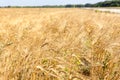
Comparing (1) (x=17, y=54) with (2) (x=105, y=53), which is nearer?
(1) (x=17, y=54)

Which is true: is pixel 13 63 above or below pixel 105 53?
above

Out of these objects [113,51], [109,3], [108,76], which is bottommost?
[109,3]

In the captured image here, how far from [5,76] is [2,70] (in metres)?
0.08

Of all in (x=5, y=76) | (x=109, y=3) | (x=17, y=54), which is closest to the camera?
(x=5, y=76)

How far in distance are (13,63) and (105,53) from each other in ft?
2.70

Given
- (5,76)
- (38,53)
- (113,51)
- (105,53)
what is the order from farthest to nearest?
(105,53)
(113,51)
(38,53)
(5,76)

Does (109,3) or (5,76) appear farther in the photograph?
(109,3)

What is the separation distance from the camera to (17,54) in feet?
5.89

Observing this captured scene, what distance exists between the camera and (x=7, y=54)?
178 centimetres

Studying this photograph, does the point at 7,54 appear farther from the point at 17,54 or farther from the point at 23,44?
the point at 23,44

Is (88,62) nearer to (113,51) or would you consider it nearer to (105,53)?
(113,51)

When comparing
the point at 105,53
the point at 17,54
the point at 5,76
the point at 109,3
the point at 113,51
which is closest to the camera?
the point at 5,76

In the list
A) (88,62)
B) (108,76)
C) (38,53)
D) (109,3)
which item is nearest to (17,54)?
(38,53)

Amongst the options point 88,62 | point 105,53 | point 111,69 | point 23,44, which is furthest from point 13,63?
point 105,53
